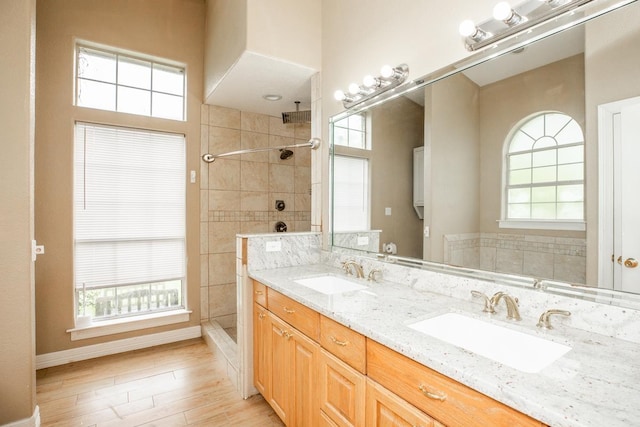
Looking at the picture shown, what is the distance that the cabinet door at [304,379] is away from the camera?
1464mm

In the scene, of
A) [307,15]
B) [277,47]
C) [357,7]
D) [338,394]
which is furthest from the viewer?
[307,15]

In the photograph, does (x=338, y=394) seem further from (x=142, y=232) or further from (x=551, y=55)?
(x=142, y=232)

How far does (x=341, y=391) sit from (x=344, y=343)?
22 cm

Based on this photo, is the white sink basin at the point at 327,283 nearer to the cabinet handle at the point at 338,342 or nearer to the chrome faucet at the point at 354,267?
the chrome faucet at the point at 354,267

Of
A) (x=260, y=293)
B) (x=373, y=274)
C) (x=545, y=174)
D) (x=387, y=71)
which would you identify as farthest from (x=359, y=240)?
(x=545, y=174)

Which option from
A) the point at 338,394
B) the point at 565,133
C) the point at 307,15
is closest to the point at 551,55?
the point at 565,133

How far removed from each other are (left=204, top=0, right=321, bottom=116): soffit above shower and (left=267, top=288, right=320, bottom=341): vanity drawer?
166 centimetres

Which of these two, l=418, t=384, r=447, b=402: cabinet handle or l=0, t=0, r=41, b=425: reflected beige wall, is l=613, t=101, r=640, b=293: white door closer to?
l=418, t=384, r=447, b=402: cabinet handle

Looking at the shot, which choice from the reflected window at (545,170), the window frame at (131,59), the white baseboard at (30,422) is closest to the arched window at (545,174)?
the reflected window at (545,170)

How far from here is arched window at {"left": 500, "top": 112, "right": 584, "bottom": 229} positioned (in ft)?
3.69

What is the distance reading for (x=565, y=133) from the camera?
3.76 ft

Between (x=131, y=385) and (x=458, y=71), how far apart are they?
2988 mm

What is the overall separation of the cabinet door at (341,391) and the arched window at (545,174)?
0.90 metres

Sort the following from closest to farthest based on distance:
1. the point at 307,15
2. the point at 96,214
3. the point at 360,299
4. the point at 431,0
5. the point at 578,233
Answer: the point at 578,233
the point at 360,299
the point at 431,0
the point at 307,15
the point at 96,214
